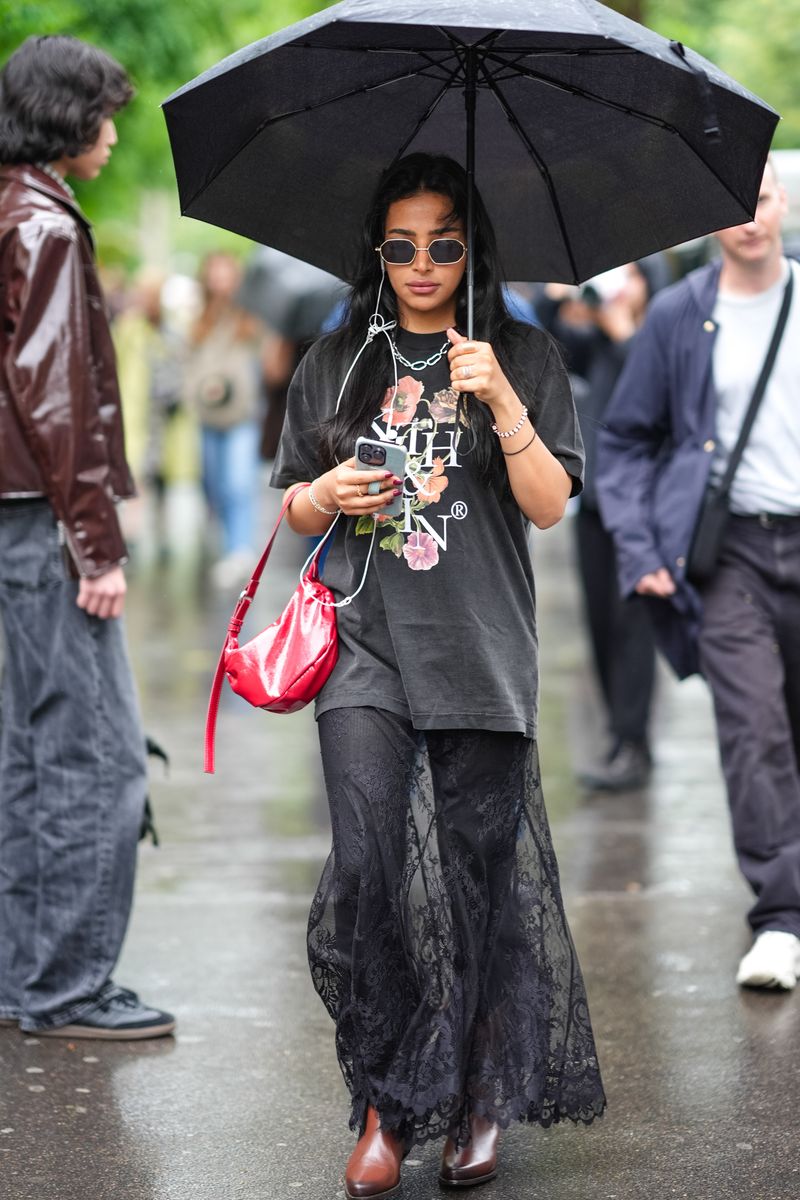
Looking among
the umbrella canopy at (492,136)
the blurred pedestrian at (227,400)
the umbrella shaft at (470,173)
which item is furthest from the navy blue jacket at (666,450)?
the blurred pedestrian at (227,400)

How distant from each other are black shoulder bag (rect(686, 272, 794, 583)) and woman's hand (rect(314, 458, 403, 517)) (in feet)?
6.26

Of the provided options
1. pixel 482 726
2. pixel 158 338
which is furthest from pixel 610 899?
pixel 158 338

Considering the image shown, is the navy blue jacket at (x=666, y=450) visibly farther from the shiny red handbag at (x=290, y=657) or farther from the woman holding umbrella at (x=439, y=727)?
the shiny red handbag at (x=290, y=657)

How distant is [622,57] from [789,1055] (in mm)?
2440

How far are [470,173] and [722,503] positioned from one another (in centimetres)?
193

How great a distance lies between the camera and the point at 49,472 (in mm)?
4746

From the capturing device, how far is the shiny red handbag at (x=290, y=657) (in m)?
3.96

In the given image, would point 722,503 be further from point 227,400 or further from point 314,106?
point 227,400

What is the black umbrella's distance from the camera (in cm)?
396

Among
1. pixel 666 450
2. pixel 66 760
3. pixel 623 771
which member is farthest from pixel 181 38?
pixel 66 760

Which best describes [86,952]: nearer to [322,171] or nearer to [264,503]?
[322,171]

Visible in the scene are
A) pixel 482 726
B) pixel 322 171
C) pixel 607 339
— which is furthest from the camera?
pixel 607 339

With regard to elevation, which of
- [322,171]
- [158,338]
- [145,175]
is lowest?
[322,171]

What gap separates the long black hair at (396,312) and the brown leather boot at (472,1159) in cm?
136
